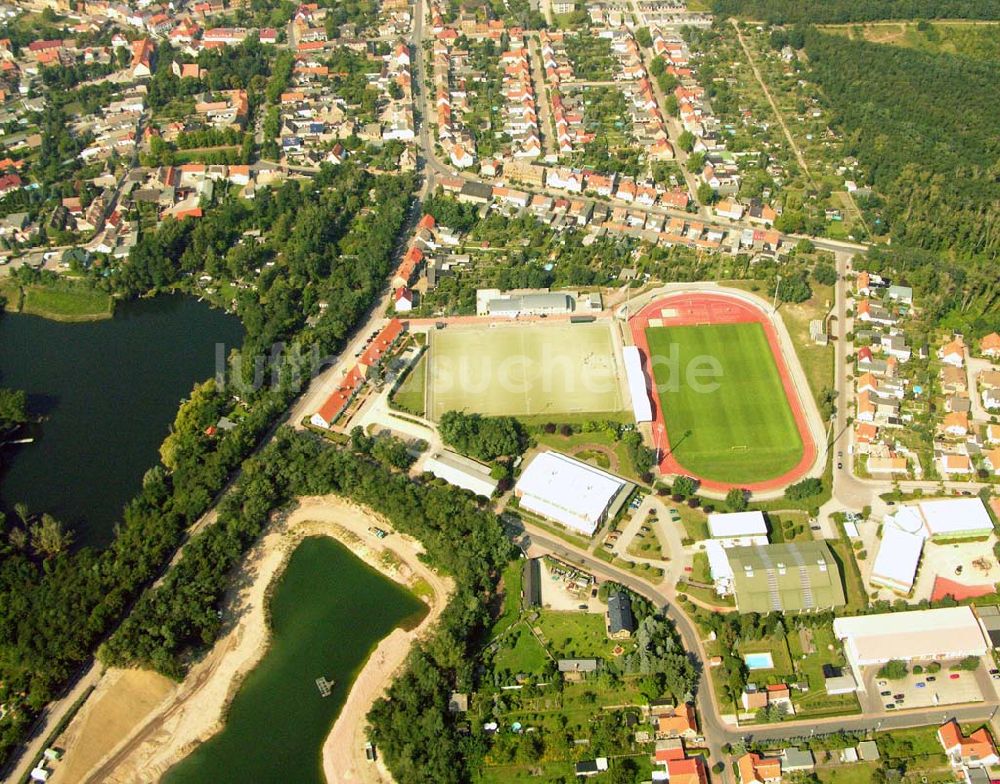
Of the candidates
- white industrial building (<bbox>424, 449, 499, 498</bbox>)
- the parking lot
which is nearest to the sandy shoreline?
white industrial building (<bbox>424, 449, 499, 498</bbox>)

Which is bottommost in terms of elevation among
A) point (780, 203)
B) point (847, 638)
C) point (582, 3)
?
point (847, 638)

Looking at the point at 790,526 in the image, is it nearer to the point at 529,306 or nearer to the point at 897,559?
the point at 897,559

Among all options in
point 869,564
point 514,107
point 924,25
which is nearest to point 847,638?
point 869,564

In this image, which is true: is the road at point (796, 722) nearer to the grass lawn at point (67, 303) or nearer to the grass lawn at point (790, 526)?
the grass lawn at point (790, 526)

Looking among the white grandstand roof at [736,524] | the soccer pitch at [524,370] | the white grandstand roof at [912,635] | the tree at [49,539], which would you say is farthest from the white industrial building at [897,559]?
Answer: the tree at [49,539]

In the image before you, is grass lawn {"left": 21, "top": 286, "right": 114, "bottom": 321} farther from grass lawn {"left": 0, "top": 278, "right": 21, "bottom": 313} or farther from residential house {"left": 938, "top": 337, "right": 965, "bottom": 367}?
residential house {"left": 938, "top": 337, "right": 965, "bottom": 367}

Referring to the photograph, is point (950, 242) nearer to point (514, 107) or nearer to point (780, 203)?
point (780, 203)
